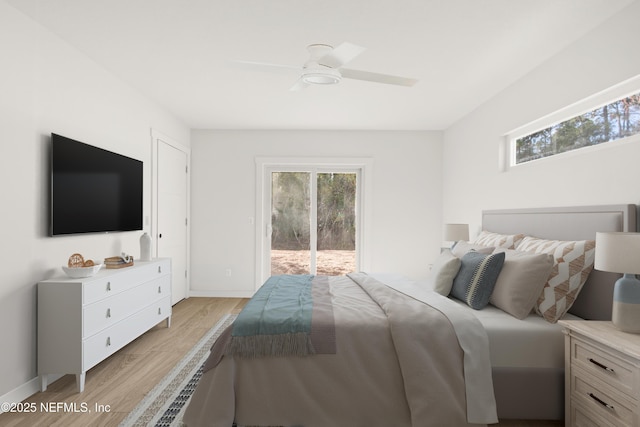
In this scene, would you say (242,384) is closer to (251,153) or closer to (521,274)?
(521,274)

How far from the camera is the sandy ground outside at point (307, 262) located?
18.4ft

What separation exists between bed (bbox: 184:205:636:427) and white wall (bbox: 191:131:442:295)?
132 inches

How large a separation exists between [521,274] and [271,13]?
2305 mm

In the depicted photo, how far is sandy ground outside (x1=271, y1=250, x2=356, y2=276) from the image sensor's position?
5.62 m

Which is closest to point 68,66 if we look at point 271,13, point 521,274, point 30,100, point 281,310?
point 30,100

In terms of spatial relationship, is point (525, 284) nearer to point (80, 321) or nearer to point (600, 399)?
point (600, 399)

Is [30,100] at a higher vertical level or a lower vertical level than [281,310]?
higher

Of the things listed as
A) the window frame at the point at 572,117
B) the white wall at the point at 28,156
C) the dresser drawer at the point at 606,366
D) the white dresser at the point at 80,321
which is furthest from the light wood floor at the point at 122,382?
the window frame at the point at 572,117

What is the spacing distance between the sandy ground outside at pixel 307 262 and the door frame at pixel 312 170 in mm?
112

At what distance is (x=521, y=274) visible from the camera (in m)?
2.30

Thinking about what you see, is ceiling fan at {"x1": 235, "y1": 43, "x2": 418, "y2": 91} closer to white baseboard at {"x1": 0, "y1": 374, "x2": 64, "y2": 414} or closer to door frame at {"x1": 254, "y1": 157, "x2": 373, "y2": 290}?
white baseboard at {"x1": 0, "y1": 374, "x2": 64, "y2": 414}

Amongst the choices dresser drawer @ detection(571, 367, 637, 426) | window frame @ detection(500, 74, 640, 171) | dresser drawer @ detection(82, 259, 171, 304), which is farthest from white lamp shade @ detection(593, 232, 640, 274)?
dresser drawer @ detection(82, 259, 171, 304)

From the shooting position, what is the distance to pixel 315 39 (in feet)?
8.86

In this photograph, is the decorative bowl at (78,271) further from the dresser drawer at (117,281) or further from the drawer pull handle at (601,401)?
the drawer pull handle at (601,401)
